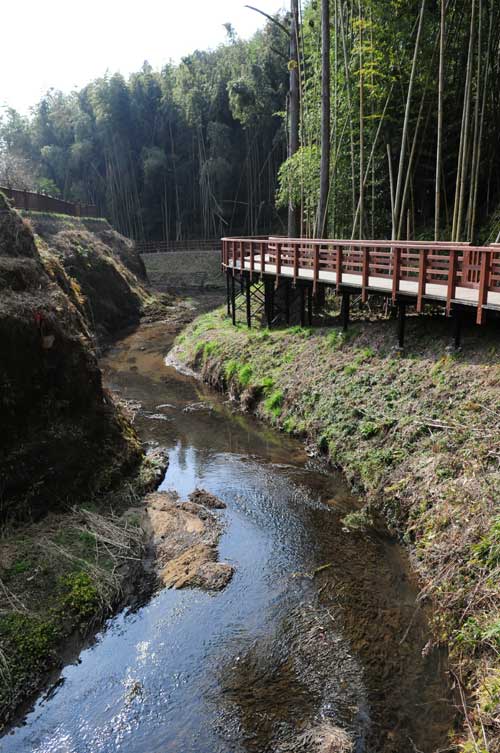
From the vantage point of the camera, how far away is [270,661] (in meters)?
5.60

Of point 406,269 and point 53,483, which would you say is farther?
point 406,269

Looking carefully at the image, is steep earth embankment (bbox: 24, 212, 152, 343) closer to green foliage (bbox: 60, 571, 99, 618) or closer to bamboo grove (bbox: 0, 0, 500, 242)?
bamboo grove (bbox: 0, 0, 500, 242)

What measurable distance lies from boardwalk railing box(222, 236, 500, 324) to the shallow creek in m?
4.05

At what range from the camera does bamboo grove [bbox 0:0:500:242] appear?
13859mm

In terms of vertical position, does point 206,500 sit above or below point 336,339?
below

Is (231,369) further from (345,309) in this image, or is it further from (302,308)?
(345,309)

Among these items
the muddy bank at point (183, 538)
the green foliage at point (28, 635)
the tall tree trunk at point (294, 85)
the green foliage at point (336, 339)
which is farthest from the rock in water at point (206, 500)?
the tall tree trunk at point (294, 85)

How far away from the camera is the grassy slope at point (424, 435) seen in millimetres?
5371

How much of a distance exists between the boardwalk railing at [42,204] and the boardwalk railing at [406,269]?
10896 mm

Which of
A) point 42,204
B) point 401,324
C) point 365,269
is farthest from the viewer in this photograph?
point 42,204

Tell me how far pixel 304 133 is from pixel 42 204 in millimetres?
13613

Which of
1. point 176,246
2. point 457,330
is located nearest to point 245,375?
point 457,330

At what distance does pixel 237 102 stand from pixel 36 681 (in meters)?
35.6

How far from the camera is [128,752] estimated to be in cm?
468
